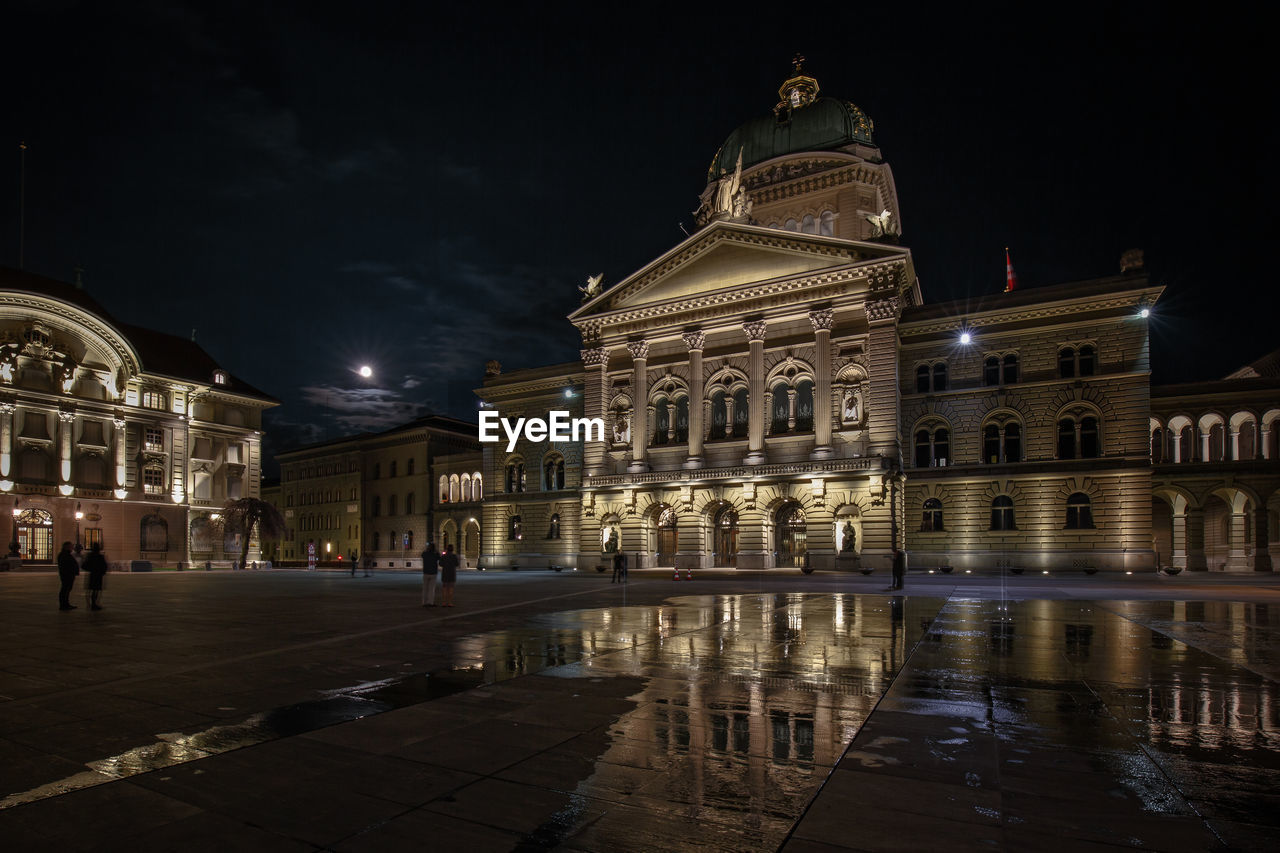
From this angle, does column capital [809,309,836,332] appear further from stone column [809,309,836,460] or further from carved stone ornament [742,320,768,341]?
carved stone ornament [742,320,768,341]

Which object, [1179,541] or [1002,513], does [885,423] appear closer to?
Answer: [1002,513]

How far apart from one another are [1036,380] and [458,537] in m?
51.0

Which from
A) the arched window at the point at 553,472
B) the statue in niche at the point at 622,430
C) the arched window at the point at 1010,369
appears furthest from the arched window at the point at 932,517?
the arched window at the point at 553,472

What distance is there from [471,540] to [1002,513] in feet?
152

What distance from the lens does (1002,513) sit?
4506 centimetres

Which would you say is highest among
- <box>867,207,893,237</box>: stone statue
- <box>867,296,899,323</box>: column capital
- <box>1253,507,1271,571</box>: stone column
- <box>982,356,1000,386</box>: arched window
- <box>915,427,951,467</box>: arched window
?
<box>867,207,893,237</box>: stone statue

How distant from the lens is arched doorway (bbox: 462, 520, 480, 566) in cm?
7038

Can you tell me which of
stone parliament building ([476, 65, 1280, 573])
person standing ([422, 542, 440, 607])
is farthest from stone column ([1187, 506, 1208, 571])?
person standing ([422, 542, 440, 607])

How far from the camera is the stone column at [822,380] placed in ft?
150

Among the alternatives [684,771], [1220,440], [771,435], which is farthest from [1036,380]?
[684,771]

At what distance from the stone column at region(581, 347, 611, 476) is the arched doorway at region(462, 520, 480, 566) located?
19.7m

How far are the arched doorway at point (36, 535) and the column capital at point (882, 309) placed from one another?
192 feet

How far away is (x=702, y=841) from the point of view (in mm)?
4855

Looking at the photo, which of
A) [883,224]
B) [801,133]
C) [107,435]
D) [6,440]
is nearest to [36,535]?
[6,440]
